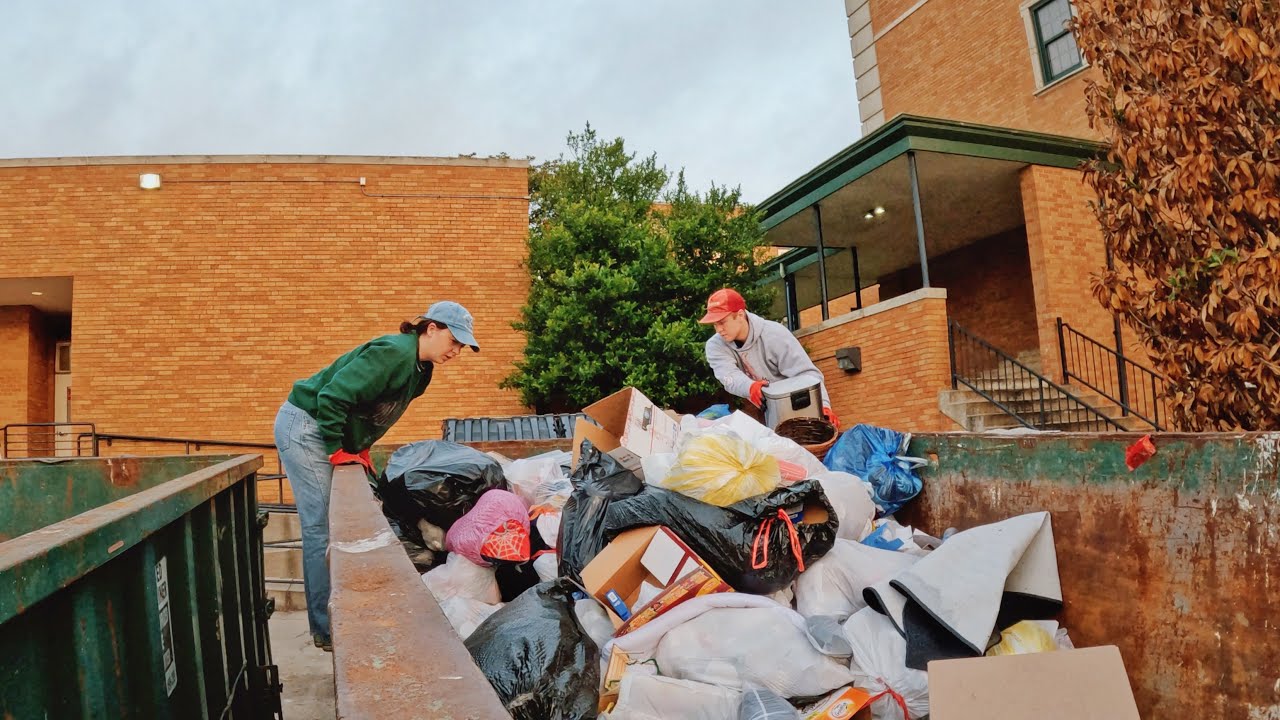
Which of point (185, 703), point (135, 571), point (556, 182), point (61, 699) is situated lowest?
point (185, 703)

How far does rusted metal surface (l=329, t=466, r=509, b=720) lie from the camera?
0.78 metres

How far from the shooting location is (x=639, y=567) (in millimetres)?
2463

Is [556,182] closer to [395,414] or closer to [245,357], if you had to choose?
[245,357]

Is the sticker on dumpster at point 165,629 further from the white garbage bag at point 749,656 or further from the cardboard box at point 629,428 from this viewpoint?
the cardboard box at point 629,428

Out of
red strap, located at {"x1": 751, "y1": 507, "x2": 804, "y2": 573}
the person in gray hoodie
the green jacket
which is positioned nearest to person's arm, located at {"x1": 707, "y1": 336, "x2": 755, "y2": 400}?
the person in gray hoodie

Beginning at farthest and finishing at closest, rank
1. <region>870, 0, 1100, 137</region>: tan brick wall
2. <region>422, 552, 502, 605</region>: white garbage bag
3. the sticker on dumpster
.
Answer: <region>870, 0, 1100, 137</region>: tan brick wall
<region>422, 552, 502, 605</region>: white garbage bag
the sticker on dumpster

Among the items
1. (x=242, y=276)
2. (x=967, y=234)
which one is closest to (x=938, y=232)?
(x=967, y=234)

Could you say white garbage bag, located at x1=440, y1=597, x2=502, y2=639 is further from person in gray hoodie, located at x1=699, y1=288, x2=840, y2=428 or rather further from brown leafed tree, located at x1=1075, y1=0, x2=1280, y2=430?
brown leafed tree, located at x1=1075, y1=0, x2=1280, y2=430

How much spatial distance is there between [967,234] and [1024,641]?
1144 centimetres

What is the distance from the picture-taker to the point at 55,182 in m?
11.8

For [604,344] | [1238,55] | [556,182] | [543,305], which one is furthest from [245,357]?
[1238,55]

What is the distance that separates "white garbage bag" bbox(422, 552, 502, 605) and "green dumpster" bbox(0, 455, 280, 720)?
65cm

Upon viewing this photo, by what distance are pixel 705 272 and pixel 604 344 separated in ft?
5.97

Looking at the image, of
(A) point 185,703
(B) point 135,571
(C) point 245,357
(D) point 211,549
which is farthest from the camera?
(C) point 245,357
